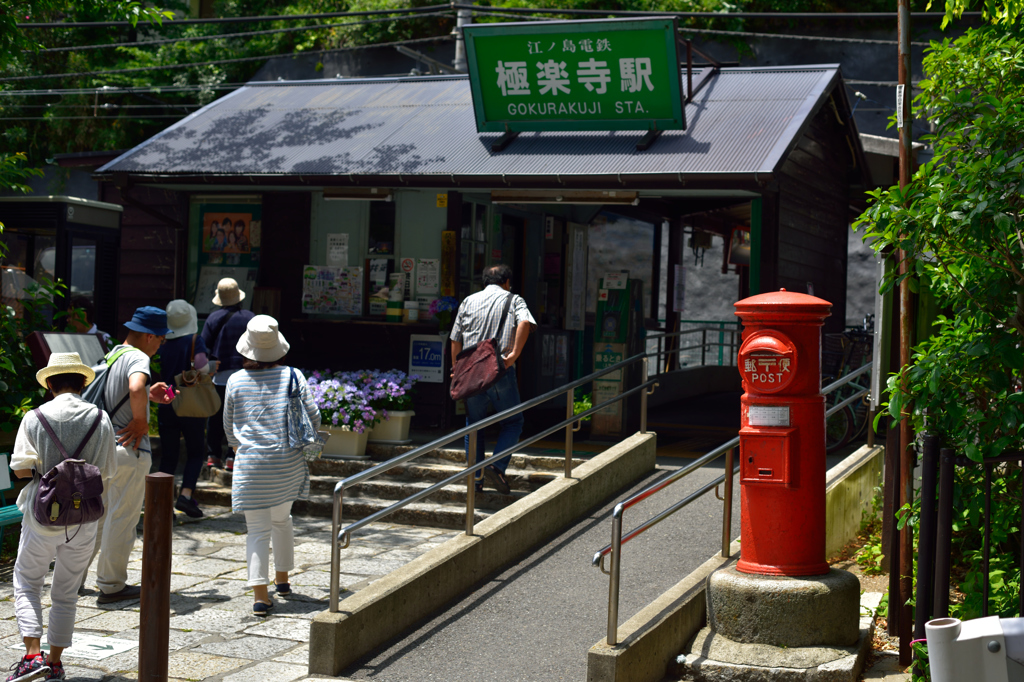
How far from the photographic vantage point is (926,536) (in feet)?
14.7

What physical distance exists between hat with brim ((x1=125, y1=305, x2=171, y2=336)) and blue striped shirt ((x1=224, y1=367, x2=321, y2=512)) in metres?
0.85

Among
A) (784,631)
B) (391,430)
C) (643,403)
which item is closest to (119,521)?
(391,430)

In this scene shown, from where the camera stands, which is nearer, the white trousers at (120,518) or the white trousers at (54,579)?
the white trousers at (54,579)

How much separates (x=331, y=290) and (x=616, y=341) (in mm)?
3451

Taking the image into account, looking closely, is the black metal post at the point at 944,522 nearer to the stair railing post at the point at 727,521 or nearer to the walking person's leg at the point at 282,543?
the stair railing post at the point at 727,521

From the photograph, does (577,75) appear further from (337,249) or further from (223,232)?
(223,232)

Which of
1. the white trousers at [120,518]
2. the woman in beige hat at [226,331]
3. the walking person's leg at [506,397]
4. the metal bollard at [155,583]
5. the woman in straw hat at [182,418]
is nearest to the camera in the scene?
the metal bollard at [155,583]

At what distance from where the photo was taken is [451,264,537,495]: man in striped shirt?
8.10m

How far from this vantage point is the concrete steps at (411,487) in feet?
27.7

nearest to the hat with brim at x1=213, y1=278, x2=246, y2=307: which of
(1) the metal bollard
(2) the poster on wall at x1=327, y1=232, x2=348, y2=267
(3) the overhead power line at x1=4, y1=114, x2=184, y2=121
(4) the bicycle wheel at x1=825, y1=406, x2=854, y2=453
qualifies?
(2) the poster on wall at x1=327, y1=232, x2=348, y2=267

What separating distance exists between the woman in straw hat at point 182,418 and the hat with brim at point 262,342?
222 cm

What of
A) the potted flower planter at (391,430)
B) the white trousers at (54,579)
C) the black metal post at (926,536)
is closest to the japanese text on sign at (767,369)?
the black metal post at (926,536)

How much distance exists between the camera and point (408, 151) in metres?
10.8

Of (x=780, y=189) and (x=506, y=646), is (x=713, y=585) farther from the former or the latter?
(x=780, y=189)
